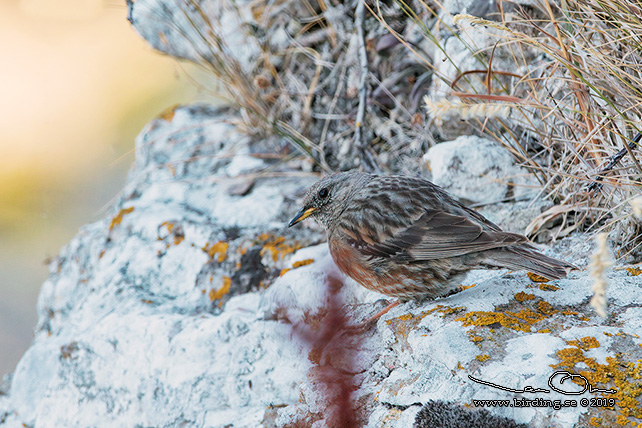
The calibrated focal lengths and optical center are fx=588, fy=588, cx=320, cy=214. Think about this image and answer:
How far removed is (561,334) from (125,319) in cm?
260

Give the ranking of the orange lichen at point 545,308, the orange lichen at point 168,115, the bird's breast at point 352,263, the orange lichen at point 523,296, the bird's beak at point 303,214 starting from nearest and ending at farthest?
the orange lichen at point 545,308 < the orange lichen at point 523,296 < the bird's breast at point 352,263 < the bird's beak at point 303,214 < the orange lichen at point 168,115

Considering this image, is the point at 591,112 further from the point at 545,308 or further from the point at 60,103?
the point at 60,103

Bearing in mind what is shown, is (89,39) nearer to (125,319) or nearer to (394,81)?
(394,81)

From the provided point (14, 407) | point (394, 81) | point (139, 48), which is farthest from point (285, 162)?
point (139, 48)

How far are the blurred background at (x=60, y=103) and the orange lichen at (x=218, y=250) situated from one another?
3.76m

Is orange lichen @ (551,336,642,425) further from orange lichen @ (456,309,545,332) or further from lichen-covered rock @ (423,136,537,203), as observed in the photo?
lichen-covered rock @ (423,136,537,203)

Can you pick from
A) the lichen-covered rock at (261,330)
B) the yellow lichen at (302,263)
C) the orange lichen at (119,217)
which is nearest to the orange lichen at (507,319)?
the lichen-covered rock at (261,330)

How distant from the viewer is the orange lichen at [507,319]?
2551mm

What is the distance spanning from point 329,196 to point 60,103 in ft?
21.3

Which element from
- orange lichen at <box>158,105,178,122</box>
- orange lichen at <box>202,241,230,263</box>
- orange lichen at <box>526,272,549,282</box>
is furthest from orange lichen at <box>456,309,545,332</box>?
orange lichen at <box>158,105,178,122</box>

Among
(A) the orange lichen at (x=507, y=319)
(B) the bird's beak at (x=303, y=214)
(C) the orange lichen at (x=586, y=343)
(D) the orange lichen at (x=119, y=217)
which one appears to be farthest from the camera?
(D) the orange lichen at (x=119, y=217)
